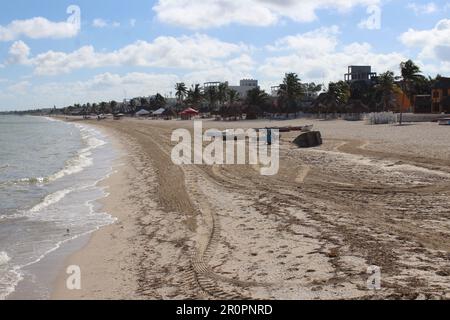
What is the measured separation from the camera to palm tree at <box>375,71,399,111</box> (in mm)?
71625

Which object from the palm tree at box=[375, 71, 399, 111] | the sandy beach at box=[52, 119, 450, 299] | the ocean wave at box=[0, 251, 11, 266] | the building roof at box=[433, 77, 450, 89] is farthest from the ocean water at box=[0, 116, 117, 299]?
the palm tree at box=[375, 71, 399, 111]

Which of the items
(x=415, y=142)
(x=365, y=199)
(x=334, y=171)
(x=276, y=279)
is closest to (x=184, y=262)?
(x=276, y=279)

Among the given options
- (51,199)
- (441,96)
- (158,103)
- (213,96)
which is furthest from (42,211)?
(158,103)

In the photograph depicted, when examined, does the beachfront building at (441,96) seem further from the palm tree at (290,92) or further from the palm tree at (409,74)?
the palm tree at (290,92)

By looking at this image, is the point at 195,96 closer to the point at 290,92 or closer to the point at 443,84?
the point at 290,92

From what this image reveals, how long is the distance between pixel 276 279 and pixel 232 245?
2.02 metres

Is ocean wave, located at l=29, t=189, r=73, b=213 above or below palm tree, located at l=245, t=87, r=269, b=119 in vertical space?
below

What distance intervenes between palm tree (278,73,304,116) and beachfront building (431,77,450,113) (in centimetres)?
2908

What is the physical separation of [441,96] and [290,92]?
31.9 m

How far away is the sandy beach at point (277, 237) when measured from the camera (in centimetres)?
635

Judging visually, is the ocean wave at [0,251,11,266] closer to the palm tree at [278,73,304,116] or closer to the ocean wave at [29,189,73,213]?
the ocean wave at [29,189,73,213]

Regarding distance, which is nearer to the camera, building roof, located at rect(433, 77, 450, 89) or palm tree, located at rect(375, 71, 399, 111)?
building roof, located at rect(433, 77, 450, 89)

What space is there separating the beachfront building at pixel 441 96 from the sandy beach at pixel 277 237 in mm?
47303

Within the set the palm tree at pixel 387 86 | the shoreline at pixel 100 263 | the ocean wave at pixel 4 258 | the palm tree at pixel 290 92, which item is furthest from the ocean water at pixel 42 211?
the palm tree at pixel 290 92
